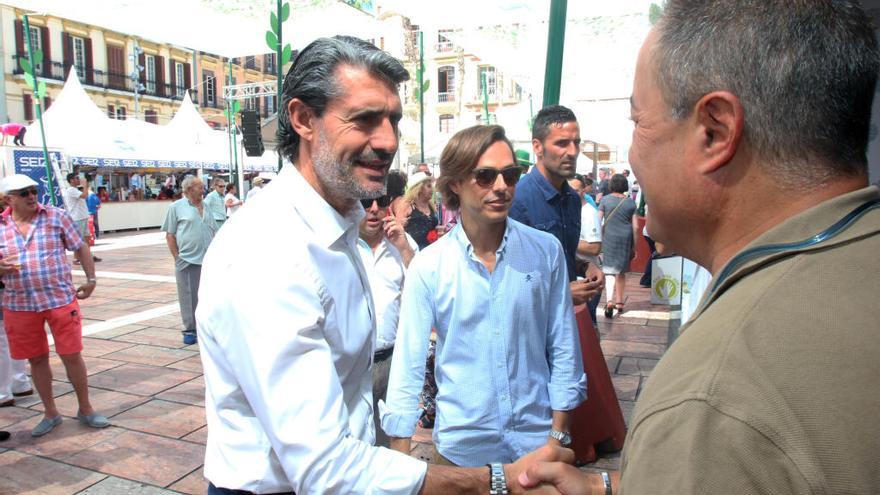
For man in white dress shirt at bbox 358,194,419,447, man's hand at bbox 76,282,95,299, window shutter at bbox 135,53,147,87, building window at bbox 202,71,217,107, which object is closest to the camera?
man in white dress shirt at bbox 358,194,419,447

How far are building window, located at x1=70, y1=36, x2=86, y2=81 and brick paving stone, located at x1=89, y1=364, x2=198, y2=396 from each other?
121 ft

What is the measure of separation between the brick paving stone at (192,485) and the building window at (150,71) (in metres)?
42.3

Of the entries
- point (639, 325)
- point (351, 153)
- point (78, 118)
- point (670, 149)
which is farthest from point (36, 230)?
point (78, 118)

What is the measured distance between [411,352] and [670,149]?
1472mm

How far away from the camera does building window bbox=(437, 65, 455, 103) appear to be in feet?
160

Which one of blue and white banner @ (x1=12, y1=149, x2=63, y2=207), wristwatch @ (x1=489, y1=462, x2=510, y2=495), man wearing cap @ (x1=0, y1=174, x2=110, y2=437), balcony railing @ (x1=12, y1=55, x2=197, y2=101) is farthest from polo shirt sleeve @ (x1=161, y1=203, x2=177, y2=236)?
balcony railing @ (x1=12, y1=55, x2=197, y2=101)

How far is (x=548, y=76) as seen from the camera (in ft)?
11.7

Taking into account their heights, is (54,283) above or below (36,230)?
below

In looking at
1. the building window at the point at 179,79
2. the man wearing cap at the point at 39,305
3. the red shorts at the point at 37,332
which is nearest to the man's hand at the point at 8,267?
the man wearing cap at the point at 39,305

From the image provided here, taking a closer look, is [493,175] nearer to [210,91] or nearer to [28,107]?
[28,107]

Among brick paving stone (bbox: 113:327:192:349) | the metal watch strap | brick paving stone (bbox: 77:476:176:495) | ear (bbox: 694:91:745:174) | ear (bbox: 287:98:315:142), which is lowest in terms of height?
brick paving stone (bbox: 113:327:192:349)

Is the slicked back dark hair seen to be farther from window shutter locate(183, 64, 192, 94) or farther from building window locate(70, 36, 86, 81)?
window shutter locate(183, 64, 192, 94)

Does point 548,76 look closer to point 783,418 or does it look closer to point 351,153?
point 351,153

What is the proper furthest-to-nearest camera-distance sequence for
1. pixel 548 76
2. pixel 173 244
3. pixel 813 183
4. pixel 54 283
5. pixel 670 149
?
pixel 173 244, pixel 54 283, pixel 548 76, pixel 670 149, pixel 813 183
